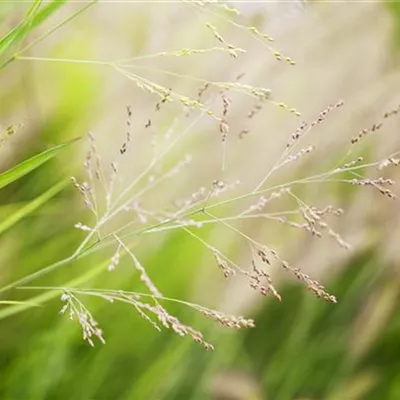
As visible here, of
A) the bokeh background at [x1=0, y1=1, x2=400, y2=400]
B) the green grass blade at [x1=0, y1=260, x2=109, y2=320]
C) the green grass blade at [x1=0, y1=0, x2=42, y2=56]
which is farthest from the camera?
the bokeh background at [x1=0, y1=1, x2=400, y2=400]

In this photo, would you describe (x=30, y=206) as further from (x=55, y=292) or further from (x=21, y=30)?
(x=21, y=30)

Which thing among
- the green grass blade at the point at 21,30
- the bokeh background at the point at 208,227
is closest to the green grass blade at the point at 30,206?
the bokeh background at the point at 208,227

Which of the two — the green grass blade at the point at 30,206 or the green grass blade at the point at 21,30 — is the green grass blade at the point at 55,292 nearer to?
the green grass blade at the point at 30,206

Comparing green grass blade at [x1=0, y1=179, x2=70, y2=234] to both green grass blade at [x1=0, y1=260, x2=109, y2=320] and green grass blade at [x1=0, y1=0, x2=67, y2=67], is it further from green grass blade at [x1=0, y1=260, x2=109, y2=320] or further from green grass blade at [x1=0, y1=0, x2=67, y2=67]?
green grass blade at [x1=0, y1=0, x2=67, y2=67]

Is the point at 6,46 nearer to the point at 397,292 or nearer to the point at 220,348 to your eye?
the point at 220,348

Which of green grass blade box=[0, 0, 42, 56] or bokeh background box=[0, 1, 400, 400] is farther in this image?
bokeh background box=[0, 1, 400, 400]

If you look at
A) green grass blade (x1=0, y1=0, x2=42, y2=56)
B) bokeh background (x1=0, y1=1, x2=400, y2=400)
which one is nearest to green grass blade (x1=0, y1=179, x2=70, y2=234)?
bokeh background (x1=0, y1=1, x2=400, y2=400)

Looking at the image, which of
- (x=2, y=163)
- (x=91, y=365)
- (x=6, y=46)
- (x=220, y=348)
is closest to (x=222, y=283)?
(x=220, y=348)

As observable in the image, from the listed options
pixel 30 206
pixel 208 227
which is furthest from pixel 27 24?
pixel 208 227
